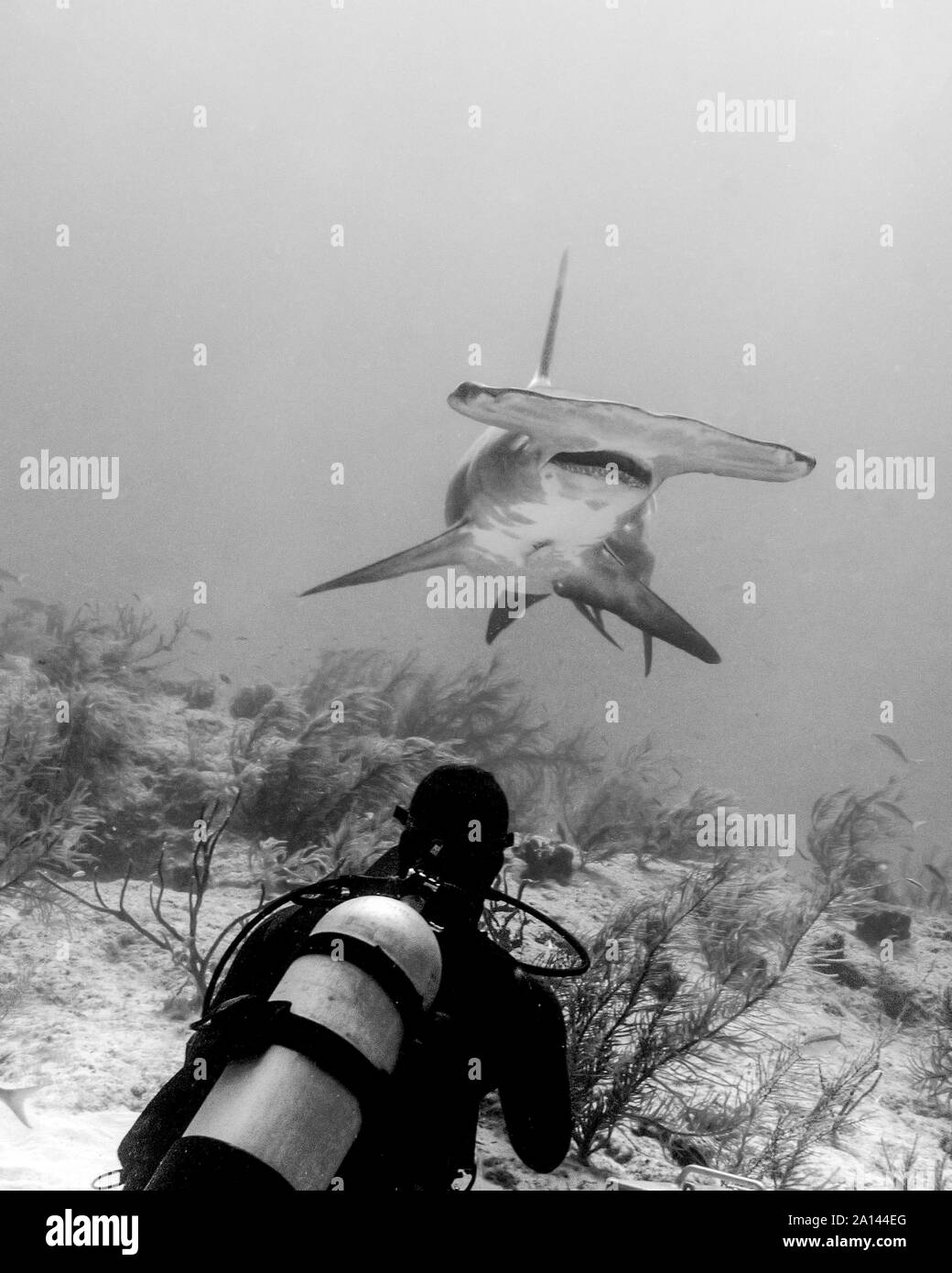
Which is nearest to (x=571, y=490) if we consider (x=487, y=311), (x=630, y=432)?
(x=630, y=432)

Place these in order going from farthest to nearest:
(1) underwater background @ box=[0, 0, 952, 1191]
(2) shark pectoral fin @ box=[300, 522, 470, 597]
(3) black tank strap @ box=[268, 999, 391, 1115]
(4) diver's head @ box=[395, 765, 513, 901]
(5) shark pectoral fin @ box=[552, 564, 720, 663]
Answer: (1) underwater background @ box=[0, 0, 952, 1191] → (5) shark pectoral fin @ box=[552, 564, 720, 663] → (2) shark pectoral fin @ box=[300, 522, 470, 597] → (4) diver's head @ box=[395, 765, 513, 901] → (3) black tank strap @ box=[268, 999, 391, 1115]

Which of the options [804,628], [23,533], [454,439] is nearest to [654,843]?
[23,533]

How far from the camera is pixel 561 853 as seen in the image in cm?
727

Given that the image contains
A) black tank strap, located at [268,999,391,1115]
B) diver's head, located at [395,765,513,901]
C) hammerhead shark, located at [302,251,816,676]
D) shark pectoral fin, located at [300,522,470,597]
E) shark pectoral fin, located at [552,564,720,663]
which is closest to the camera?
black tank strap, located at [268,999,391,1115]

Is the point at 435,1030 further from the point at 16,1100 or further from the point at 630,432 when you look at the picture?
the point at 630,432

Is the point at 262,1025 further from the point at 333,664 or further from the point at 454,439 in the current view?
the point at 454,439

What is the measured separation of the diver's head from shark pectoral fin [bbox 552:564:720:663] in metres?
5.80

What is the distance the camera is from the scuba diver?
1.36 m

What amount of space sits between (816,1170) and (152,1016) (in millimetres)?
3730

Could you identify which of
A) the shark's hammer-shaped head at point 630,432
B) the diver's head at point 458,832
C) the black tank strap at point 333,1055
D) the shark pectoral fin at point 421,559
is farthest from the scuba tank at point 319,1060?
the shark pectoral fin at point 421,559

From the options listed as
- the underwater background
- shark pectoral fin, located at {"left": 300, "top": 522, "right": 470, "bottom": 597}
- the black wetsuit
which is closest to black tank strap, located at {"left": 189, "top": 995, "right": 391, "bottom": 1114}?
the black wetsuit

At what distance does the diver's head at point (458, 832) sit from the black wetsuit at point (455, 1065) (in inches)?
5.8

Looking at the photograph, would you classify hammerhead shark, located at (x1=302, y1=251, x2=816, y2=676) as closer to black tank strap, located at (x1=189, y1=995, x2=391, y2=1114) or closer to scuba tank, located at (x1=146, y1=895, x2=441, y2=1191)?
scuba tank, located at (x1=146, y1=895, x2=441, y2=1191)

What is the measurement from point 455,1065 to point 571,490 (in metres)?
5.26
